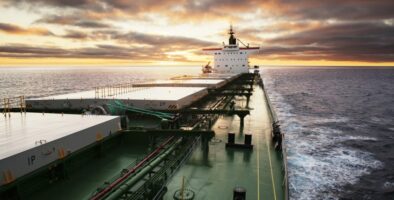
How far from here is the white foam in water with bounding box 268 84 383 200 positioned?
24.4m

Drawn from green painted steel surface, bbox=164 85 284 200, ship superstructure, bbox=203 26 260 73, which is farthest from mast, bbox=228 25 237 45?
green painted steel surface, bbox=164 85 284 200

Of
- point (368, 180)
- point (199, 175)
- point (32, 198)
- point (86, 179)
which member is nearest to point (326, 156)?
point (368, 180)

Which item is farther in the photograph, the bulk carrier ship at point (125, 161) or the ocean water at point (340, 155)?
the ocean water at point (340, 155)

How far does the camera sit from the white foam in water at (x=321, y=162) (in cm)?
2442

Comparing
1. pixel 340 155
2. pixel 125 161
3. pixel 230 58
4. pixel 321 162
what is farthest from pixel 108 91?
pixel 230 58

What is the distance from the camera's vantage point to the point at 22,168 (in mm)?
10414

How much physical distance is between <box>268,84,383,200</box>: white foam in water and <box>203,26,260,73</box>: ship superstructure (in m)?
48.9

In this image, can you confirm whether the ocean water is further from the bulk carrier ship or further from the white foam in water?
the bulk carrier ship

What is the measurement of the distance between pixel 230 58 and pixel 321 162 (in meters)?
67.5

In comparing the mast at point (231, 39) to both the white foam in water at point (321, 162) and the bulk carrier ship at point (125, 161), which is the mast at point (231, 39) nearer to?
the white foam in water at point (321, 162)

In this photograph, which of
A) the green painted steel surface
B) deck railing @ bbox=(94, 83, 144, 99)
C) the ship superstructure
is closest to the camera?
the green painted steel surface

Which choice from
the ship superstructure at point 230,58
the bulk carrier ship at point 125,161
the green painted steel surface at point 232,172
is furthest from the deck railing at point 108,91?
the ship superstructure at point 230,58

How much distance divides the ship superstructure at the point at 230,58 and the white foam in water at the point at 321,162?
4889cm

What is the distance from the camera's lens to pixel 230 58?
308 feet
